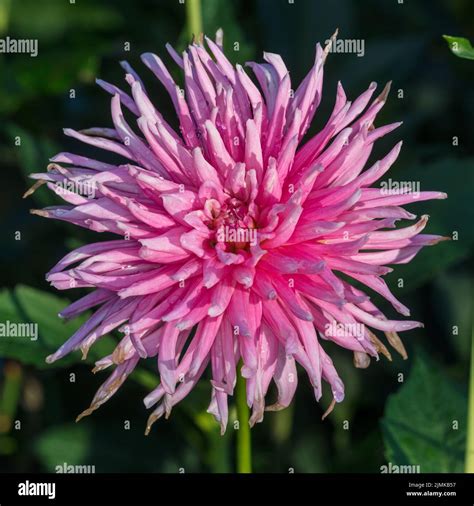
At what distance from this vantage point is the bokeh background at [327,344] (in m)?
1.75

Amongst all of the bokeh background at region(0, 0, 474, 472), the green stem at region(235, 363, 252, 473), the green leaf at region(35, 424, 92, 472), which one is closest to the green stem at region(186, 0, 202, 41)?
the bokeh background at region(0, 0, 474, 472)

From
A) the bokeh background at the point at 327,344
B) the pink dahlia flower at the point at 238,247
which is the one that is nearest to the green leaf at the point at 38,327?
the bokeh background at the point at 327,344

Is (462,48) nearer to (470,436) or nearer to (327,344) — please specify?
(470,436)

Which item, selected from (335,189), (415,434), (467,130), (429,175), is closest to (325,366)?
(335,189)

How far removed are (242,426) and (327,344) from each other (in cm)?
47

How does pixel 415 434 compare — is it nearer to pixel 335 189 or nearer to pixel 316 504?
pixel 316 504

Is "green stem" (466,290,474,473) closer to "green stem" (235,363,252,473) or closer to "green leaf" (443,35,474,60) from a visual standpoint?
"green stem" (235,363,252,473)

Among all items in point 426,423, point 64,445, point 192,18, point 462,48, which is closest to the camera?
point 462,48

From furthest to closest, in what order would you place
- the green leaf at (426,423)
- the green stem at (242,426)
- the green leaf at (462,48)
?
the green leaf at (426,423) → the green stem at (242,426) → the green leaf at (462,48)

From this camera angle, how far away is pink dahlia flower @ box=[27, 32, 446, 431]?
4.26ft

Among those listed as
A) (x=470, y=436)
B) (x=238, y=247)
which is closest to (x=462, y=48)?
(x=238, y=247)

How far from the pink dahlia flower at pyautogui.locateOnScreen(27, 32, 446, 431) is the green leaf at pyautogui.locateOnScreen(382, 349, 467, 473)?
0.30 metres

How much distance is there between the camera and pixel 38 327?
1.73m

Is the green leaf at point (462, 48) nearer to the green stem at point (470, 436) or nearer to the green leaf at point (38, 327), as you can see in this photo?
the green stem at point (470, 436)
